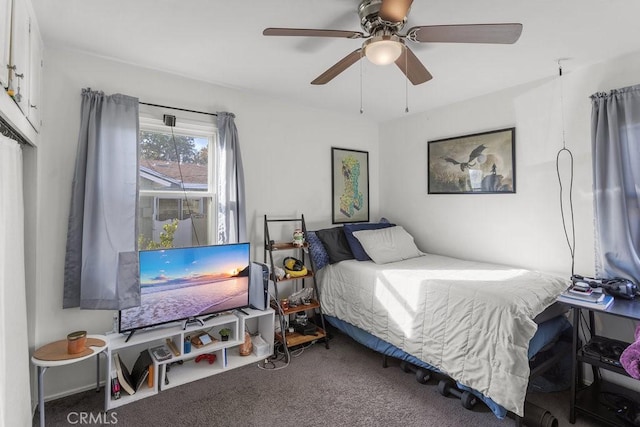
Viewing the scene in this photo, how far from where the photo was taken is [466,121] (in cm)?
338

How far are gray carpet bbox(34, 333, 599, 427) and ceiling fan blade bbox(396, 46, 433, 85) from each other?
2204mm

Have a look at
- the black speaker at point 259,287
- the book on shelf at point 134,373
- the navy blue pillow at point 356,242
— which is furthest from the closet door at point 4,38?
the navy blue pillow at point 356,242

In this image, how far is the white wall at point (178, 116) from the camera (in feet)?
7.55

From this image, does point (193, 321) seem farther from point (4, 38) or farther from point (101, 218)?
point (4, 38)

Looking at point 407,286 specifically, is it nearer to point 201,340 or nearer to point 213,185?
point 201,340

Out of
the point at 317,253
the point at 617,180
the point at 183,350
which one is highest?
the point at 617,180

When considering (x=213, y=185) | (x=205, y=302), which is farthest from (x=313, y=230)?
(x=205, y=302)

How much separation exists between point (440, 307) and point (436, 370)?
1.47ft

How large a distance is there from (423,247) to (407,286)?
1.35 m

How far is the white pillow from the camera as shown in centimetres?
324

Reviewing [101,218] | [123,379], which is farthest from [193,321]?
[101,218]

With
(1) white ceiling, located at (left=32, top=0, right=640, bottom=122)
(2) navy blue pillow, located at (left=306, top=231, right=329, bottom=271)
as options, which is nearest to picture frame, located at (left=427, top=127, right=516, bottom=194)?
(1) white ceiling, located at (left=32, top=0, right=640, bottom=122)

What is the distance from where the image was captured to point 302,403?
2.29 m

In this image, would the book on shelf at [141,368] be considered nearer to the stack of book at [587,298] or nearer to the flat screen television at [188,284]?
the flat screen television at [188,284]
